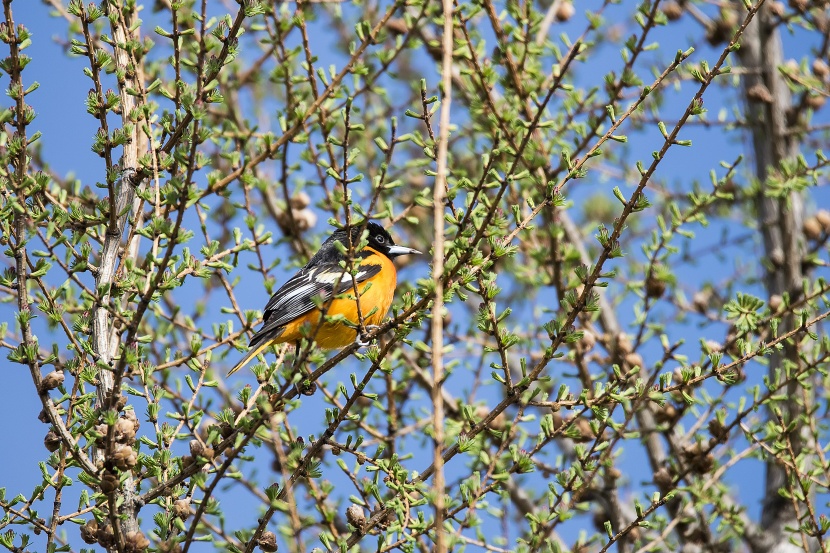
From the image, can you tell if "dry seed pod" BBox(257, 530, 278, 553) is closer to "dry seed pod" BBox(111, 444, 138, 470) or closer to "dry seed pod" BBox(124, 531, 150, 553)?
"dry seed pod" BBox(124, 531, 150, 553)

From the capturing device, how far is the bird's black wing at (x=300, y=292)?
172 inches

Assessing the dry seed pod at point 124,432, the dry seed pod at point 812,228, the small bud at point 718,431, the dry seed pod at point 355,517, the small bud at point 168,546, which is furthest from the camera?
the dry seed pod at point 812,228

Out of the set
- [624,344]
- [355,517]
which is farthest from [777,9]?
[355,517]

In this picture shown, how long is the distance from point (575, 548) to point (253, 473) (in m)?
1.53

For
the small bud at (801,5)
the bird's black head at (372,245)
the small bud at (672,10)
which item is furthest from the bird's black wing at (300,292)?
the small bud at (801,5)

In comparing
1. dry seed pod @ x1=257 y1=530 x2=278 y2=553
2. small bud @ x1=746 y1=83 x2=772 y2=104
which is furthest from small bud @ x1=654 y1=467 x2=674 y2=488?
small bud @ x1=746 y1=83 x2=772 y2=104

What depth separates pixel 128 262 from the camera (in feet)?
9.75

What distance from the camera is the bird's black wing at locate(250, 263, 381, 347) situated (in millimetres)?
4359

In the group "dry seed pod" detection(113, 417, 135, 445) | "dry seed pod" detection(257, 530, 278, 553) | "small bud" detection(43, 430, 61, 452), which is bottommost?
"dry seed pod" detection(257, 530, 278, 553)

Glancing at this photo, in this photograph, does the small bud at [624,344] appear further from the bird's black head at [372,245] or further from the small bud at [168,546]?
the small bud at [168,546]

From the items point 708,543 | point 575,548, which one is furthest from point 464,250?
point 708,543

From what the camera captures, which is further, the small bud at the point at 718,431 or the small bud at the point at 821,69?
the small bud at the point at 821,69

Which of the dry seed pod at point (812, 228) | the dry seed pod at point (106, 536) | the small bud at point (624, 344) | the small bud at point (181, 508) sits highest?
the dry seed pod at point (812, 228)

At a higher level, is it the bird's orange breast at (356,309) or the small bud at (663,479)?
the bird's orange breast at (356,309)
